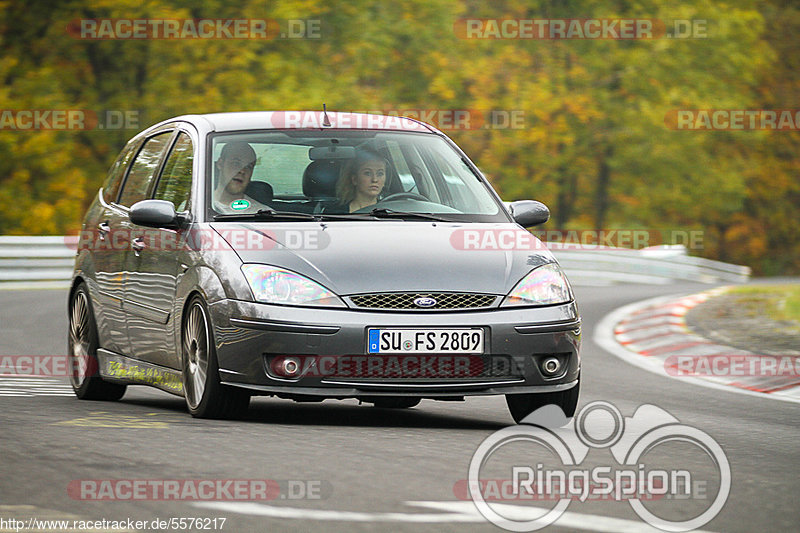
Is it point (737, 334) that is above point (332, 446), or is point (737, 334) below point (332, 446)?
below

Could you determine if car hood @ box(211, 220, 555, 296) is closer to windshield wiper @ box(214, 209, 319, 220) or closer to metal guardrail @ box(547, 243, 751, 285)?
windshield wiper @ box(214, 209, 319, 220)

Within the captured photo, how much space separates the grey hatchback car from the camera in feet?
25.3

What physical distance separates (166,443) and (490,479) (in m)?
1.64

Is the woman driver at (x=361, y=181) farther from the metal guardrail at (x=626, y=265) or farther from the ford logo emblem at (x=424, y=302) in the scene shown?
the metal guardrail at (x=626, y=265)

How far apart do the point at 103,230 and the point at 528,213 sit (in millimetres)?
2787

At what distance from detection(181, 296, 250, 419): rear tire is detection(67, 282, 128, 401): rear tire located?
1640 mm

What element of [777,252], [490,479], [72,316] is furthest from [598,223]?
[490,479]

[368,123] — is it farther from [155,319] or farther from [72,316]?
[72,316]

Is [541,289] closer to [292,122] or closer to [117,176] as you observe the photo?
[292,122]

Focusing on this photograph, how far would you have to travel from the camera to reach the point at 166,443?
6.98 meters

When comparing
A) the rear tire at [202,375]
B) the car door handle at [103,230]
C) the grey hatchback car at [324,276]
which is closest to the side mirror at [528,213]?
the grey hatchback car at [324,276]

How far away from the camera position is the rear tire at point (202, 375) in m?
7.91

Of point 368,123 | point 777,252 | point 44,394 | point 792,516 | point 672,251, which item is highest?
point 368,123

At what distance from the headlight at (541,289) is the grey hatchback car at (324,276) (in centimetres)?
1
